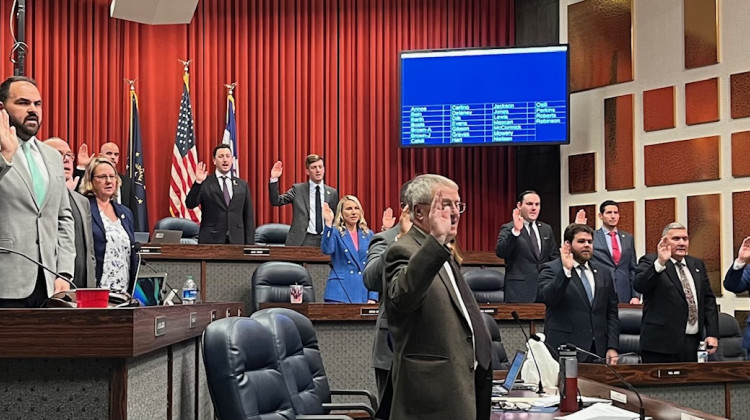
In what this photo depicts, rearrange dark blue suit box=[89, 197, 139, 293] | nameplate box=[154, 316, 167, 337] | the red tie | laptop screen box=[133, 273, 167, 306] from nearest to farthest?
nameplate box=[154, 316, 167, 337], laptop screen box=[133, 273, 167, 306], dark blue suit box=[89, 197, 139, 293], the red tie

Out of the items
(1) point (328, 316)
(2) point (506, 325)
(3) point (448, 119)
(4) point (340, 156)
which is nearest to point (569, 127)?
(3) point (448, 119)

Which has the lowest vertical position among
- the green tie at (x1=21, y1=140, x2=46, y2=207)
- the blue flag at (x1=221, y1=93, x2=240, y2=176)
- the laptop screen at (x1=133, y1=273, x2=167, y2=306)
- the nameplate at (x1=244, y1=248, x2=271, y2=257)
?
the laptop screen at (x1=133, y1=273, x2=167, y2=306)

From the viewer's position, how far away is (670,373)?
4102mm

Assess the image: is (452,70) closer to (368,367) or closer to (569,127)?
(569,127)

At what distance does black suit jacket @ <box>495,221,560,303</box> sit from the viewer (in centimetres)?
795

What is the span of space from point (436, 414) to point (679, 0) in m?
6.86

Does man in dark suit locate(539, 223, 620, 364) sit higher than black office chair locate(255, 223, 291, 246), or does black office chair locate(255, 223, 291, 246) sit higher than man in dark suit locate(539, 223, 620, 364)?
black office chair locate(255, 223, 291, 246)

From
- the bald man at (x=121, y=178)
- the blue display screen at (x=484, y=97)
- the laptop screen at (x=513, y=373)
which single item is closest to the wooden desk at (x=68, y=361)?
the laptop screen at (x=513, y=373)

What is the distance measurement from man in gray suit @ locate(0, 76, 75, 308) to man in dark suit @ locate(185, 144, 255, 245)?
4.56m

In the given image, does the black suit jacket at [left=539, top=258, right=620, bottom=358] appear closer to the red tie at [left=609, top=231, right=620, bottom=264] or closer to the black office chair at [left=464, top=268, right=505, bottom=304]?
the black office chair at [left=464, top=268, right=505, bottom=304]

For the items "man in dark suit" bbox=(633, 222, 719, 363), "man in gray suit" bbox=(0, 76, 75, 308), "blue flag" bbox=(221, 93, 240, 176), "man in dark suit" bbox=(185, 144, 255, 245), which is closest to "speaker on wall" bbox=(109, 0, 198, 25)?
"blue flag" bbox=(221, 93, 240, 176)

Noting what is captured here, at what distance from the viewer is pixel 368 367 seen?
6.12 meters

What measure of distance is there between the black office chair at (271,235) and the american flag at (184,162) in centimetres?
123

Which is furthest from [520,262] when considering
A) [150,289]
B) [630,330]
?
[150,289]
